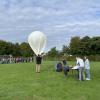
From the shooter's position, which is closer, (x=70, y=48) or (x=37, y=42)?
(x=37, y=42)

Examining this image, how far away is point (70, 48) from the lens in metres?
138

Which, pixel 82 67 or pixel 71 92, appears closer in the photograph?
pixel 71 92

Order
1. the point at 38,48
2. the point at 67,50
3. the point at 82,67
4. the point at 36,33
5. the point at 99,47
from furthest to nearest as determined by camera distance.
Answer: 1. the point at 67,50
2. the point at 99,47
3. the point at 36,33
4. the point at 38,48
5. the point at 82,67

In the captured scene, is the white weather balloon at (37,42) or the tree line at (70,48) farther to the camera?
the tree line at (70,48)

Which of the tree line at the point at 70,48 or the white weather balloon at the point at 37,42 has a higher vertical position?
the tree line at the point at 70,48

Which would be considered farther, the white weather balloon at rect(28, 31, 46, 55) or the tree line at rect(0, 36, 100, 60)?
the tree line at rect(0, 36, 100, 60)

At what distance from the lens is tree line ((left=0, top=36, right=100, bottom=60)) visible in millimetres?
129125

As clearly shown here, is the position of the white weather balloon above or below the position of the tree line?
below

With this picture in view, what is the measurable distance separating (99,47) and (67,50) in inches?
589

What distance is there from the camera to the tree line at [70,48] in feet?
424

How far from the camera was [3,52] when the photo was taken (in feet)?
433

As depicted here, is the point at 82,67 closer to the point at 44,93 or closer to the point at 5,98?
the point at 44,93

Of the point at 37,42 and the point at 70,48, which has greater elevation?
the point at 70,48

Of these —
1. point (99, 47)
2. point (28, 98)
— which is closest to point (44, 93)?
point (28, 98)
